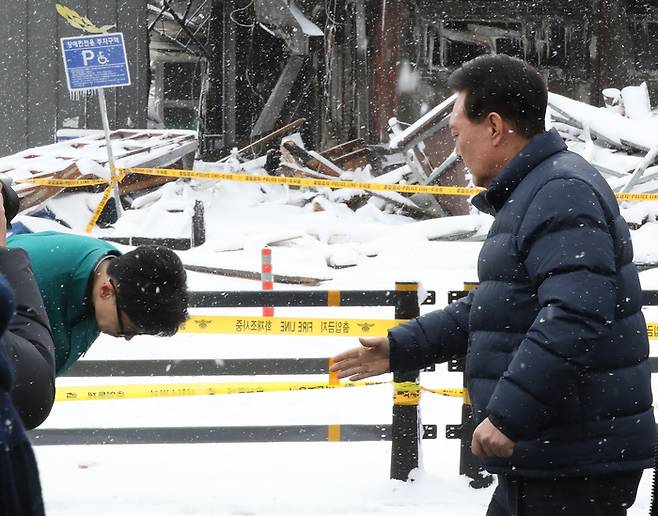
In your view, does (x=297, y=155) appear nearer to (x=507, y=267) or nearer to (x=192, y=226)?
(x=192, y=226)

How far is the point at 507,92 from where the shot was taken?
8.30 feet

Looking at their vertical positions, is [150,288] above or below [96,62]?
above

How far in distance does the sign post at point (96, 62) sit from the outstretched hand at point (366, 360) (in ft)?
38.1

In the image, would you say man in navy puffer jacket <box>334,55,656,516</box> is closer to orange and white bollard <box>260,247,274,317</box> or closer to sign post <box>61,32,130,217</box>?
orange and white bollard <box>260,247,274,317</box>

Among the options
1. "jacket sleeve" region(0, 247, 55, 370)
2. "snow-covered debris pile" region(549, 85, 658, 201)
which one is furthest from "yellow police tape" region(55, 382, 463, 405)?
"snow-covered debris pile" region(549, 85, 658, 201)

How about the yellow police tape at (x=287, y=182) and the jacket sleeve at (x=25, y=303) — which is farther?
the yellow police tape at (x=287, y=182)

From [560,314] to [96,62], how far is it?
12854 millimetres

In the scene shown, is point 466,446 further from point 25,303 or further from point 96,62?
point 96,62

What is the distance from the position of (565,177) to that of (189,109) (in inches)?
1060

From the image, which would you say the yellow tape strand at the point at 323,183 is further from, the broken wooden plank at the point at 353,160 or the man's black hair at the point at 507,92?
the man's black hair at the point at 507,92

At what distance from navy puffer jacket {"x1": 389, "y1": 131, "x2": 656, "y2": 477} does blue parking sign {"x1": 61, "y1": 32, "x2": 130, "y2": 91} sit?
12.2 meters

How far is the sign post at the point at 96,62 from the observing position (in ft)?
46.0

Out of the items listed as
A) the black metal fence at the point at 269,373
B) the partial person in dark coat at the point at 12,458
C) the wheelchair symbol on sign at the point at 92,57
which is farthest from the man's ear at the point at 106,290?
the wheelchair symbol on sign at the point at 92,57

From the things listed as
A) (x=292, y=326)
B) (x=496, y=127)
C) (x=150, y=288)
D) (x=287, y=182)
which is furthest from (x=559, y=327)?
(x=287, y=182)
